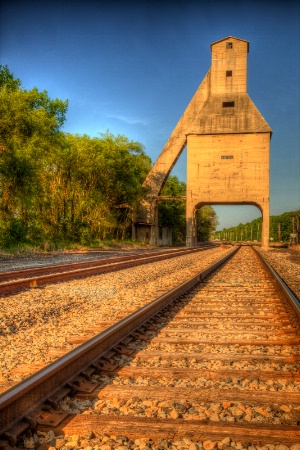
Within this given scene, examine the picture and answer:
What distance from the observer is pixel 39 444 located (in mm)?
2277

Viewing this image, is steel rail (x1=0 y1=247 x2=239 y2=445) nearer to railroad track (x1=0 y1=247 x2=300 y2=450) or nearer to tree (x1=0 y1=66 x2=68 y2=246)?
railroad track (x1=0 y1=247 x2=300 y2=450)

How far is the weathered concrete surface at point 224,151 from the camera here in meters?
39.8

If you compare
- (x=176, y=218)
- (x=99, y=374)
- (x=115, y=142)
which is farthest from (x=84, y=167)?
(x=99, y=374)

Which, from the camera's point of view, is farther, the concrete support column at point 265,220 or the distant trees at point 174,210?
the distant trees at point 174,210

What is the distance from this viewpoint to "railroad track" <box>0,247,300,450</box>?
235cm

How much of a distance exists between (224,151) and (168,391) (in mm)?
38766

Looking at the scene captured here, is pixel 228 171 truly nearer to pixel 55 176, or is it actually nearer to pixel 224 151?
pixel 224 151

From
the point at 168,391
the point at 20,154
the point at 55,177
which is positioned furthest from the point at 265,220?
the point at 168,391

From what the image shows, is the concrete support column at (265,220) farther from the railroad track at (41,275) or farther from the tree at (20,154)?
the railroad track at (41,275)

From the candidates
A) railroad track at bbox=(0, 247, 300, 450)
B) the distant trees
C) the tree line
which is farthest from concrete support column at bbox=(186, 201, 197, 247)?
railroad track at bbox=(0, 247, 300, 450)

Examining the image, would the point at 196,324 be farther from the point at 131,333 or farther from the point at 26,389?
the point at 26,389

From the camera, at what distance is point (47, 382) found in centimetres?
280

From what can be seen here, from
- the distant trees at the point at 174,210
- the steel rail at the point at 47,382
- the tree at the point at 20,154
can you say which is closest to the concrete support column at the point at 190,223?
the distant trees at the point at 174,210

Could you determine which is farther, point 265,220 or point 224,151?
point 224,151
